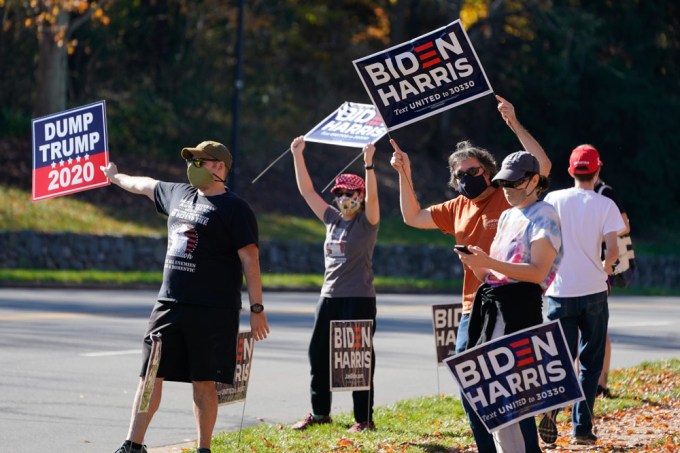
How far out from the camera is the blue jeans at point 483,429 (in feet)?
21.6

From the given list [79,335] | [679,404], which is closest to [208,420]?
[679,404]

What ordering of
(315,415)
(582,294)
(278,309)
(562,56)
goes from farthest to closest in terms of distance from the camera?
1. (562,56)
2. (278,309)
3. (315,415)
4. (582,294)

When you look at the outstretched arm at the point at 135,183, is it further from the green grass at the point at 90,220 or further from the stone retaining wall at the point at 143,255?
the green grass at the point at 90,220

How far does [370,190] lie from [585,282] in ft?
4.94

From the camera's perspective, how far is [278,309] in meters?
18.8

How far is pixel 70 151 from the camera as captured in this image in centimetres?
823

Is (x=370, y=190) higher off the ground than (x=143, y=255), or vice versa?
(x=143, y=255)

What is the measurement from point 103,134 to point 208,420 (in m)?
2.15

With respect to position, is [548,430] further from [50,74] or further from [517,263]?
[50,74]

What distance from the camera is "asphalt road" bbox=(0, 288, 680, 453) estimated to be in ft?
29.1

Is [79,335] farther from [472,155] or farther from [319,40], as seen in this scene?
[319,40]

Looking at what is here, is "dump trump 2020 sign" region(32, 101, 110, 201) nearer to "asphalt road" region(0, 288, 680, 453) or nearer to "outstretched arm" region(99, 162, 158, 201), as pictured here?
"outstretched arm" region(99, 162, 158, 201)

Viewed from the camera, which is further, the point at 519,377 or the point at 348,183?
the point at 348,183

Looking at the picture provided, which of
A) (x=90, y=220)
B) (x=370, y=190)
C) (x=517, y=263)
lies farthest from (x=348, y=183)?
(x=90, y=220)
